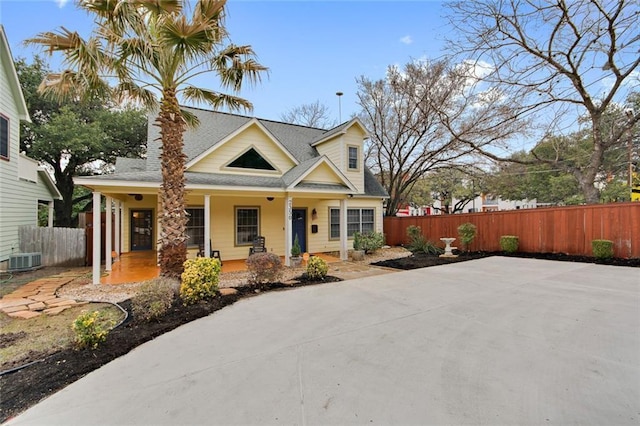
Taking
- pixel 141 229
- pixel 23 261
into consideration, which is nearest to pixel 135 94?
pixel 23 261

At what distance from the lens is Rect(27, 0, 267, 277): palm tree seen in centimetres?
525

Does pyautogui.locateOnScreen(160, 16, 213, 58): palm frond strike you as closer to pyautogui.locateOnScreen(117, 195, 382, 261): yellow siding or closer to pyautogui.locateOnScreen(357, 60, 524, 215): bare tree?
pyautogui.locateOnScreen(117, 195, 382, 261): yellow siding

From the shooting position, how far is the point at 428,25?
9.30 meters

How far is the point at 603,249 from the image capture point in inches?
340

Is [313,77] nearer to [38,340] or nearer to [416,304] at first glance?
[416,304]

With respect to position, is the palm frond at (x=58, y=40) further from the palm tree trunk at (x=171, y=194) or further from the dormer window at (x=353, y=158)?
the dormer window at (x=353, y=158)

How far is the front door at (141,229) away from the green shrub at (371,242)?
368 inches

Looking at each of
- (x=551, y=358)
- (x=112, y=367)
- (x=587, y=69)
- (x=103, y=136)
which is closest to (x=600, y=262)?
(x=587, y=69)

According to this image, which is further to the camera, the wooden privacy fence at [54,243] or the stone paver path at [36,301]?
the wooden privacy fence at [54,243]

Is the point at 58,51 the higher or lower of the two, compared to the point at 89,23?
lower

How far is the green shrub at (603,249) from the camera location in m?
8.59

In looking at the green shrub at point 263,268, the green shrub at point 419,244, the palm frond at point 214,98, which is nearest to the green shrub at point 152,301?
the green shrub at point 263,268

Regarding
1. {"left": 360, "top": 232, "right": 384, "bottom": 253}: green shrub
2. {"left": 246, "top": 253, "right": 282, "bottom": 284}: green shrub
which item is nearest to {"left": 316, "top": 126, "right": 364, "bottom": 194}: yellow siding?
{"left": 360, "top": 232, "right": 384, "bottom": 253}: green shrub

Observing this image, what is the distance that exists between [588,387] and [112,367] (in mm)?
4977
